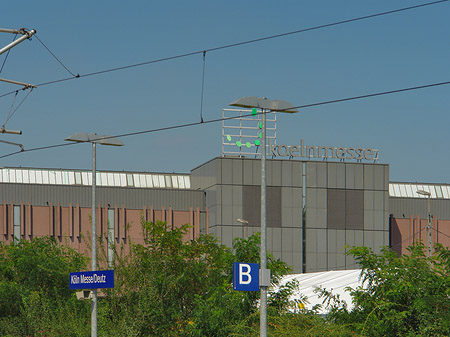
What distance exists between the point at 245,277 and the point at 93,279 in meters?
7.71

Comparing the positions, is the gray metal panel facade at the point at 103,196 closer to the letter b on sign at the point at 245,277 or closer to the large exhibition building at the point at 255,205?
the large exhibition building at the point at 255,205

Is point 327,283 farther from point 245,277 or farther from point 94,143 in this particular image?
point 245,277

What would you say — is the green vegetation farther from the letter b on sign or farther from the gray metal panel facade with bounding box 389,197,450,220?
the gray metal panel facade with bounding box 389,197,450,220

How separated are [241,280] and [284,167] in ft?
192

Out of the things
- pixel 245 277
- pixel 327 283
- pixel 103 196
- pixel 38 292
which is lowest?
pixel 327 283

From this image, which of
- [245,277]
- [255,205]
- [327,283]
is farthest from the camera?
[255,205]

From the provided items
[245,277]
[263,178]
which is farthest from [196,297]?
[263,178]

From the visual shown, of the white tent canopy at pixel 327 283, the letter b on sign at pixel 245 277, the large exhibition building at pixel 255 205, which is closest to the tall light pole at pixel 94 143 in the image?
the letter b on sign at pixel 245 277

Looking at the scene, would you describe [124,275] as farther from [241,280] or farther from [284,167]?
[284,167]

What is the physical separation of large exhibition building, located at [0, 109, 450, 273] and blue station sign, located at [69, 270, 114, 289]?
160 ft

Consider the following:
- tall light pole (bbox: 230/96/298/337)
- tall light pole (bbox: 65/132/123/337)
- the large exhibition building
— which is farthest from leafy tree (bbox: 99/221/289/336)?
the large exhibition building

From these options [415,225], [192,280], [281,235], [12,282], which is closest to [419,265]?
[192,280]

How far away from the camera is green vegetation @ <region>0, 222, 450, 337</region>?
85.1 ft

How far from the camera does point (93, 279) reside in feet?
98.9
